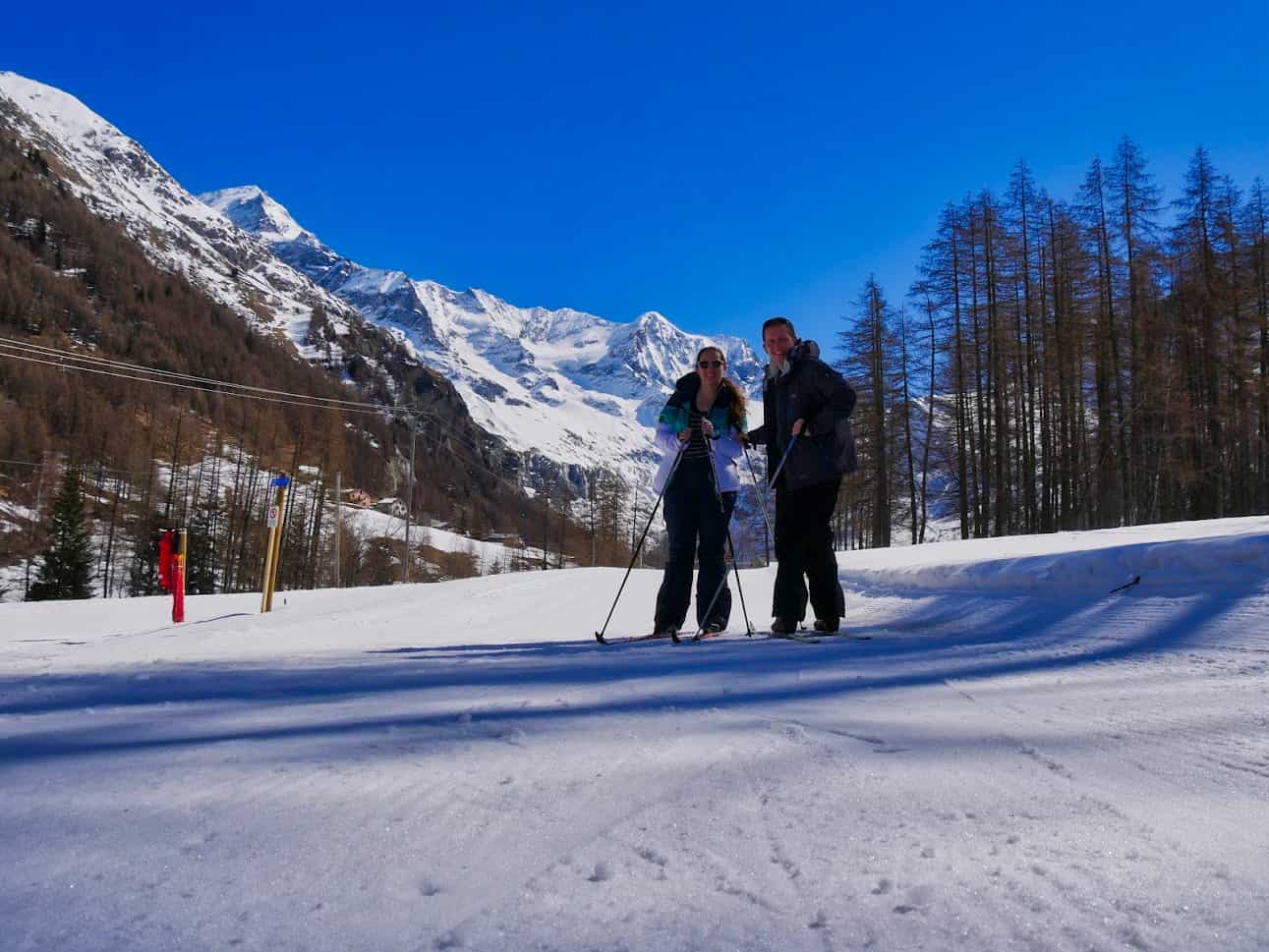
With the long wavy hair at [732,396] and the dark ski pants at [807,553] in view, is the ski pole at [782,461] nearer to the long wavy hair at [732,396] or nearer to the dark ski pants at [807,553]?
the dark ski pants at [807,553]

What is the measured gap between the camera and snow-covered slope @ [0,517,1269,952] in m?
0.87

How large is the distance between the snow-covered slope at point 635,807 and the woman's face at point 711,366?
7.86 feet

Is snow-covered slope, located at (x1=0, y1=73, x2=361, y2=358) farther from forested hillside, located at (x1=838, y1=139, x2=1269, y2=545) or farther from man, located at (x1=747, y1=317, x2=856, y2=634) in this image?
man, located at (x1=747, y1=317, x2=856, y2=634)

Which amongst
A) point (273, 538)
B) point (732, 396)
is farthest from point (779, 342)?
point (273, 538)

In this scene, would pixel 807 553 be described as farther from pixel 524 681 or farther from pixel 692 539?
pixel 524 681

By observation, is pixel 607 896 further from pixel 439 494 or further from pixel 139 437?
pixel 439 494

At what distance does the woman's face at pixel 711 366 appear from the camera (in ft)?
16.1

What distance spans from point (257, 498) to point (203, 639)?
4736 centimetres

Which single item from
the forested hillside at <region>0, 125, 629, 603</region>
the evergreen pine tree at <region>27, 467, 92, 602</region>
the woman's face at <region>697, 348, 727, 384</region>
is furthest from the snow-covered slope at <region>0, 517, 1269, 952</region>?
the evergreen pine tree at <region>27, 467, 92, 602</region>

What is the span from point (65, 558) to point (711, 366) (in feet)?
129

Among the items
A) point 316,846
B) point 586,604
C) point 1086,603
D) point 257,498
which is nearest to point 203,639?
point 586,604

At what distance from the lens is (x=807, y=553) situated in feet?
15.2

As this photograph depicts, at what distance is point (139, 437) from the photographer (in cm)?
4384

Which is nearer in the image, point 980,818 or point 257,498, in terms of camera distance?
point 980,818
